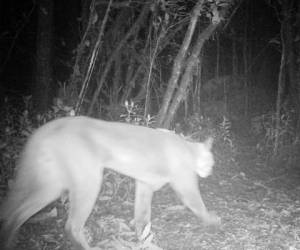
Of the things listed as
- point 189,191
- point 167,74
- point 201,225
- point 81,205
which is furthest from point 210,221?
point 167,74

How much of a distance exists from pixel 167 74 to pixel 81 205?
9.50 metres

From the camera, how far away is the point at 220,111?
13.1 metres

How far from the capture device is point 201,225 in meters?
5.86

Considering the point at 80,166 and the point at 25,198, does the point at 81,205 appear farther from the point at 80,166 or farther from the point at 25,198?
the point at 25,198

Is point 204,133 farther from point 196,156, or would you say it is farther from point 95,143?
point 95,143

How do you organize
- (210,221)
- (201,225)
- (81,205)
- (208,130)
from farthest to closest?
(208,130) → (201,225) → (210,221) → (81,205)

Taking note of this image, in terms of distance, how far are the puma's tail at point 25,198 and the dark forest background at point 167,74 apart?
1.80m

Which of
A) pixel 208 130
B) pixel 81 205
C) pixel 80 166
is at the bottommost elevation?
pixel 81 205

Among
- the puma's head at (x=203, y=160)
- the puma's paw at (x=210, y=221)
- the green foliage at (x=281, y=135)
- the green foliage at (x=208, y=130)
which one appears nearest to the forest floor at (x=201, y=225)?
the puma's paw at (x=210, y=221)

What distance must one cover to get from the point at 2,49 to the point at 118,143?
990cm

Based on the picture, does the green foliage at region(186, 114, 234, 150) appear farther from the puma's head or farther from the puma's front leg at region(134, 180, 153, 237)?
the puma's front leg at region(134, 180, 153, 237)

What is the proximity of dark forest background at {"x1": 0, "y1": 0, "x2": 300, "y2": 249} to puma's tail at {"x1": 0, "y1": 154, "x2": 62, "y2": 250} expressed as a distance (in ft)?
5.90

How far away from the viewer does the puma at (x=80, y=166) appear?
14.6 feet

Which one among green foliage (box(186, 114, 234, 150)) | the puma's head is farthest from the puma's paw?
green foliage (box(186, 114, 234, 150))
